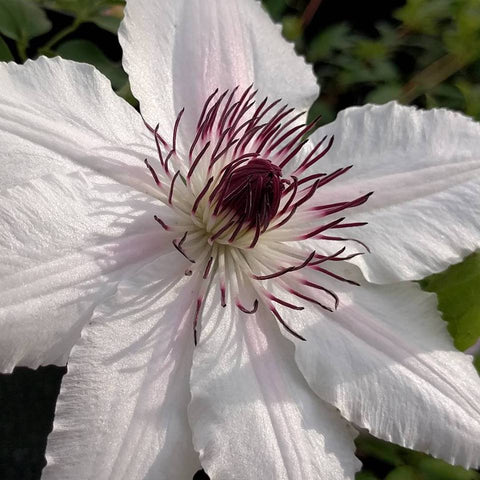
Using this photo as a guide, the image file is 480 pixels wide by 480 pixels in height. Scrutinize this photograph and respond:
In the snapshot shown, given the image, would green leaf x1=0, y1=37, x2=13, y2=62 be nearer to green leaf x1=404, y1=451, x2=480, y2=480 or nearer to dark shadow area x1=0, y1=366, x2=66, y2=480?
dark shadow area x1=0, y1=366, x2=66, y2=480

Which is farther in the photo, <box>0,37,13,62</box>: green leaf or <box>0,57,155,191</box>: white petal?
<box>0,37,13,62</box>: green leaf

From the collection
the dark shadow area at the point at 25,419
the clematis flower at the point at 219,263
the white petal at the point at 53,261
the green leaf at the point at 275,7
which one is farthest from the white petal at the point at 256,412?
the green leaf at the point at 275,7

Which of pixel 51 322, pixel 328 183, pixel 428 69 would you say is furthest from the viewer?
pixel 428 69

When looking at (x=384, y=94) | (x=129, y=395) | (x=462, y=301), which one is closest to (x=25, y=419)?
(x=129, y=395)

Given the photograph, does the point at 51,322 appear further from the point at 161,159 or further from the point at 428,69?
the point at 428,69

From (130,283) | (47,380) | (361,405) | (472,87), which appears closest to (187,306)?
(130,283)

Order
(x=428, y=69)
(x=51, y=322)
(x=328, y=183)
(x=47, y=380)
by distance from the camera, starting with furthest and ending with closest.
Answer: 1. (x=428, y=69)
2. (x=47, y=380)
3. (x=328, y=183)
4. (x=51, y=322)

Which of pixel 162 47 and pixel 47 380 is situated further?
pixel 47 380

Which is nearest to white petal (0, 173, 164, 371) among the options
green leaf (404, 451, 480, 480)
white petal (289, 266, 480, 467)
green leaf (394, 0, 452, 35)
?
white petal (289, 266, 480, 467)
